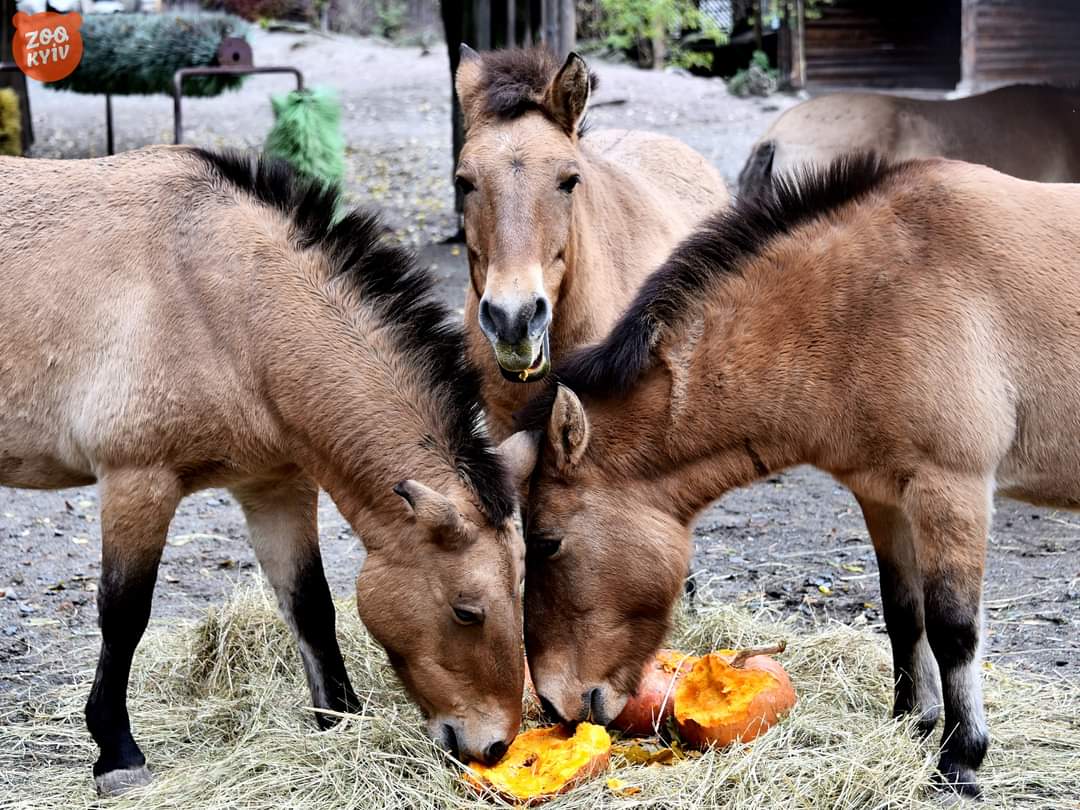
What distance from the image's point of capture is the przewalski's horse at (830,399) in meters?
3.69

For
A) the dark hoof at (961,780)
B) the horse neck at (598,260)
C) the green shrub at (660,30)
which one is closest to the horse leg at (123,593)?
the horse neck at (598,260)

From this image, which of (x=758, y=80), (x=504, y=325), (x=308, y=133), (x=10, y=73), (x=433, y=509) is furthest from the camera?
(x=758, y=80)

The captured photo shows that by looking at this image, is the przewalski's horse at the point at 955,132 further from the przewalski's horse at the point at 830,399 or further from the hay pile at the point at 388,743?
the przewalski's horse at the point at 830,399

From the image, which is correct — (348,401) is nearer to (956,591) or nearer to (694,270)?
(694,270)

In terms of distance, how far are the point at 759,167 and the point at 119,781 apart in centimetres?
617

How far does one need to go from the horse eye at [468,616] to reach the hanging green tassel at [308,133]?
8173mm

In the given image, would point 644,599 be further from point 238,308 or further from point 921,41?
→ point 921,41

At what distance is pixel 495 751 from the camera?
3684 mm

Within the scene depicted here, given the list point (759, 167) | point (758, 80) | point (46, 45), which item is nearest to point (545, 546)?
point (46, 45)

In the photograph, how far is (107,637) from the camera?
4.03 m

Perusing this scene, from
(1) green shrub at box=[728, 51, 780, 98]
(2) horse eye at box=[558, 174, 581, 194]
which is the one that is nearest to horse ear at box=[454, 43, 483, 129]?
(2) horse eye at box=[558, 174, 581, 194]

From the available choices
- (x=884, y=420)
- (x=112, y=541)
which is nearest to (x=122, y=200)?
(x=112, y=541)

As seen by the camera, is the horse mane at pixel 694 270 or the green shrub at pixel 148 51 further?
the green shrub at pixel 148 51

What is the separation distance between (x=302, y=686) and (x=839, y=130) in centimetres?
564
